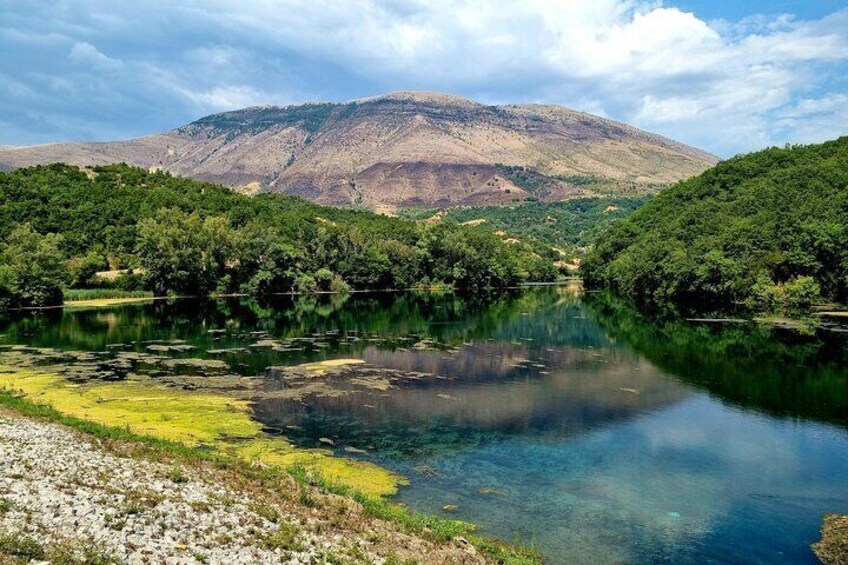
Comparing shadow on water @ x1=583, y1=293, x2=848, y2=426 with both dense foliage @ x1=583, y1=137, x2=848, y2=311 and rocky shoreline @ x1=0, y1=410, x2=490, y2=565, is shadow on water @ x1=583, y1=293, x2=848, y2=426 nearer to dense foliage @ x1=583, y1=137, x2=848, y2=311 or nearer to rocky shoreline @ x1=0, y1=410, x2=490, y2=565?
dense foliage @ x1=583, y1=137, x2=848, y2=311

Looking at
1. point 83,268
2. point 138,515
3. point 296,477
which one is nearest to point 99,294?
point 83,268

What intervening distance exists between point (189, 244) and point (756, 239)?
110 metres

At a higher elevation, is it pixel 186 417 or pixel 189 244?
pixel 189 244

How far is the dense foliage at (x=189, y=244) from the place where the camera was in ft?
391

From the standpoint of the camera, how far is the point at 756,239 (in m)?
108

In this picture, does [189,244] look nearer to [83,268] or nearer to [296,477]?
[83,268]

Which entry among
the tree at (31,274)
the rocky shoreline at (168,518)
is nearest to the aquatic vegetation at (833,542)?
the rocky shoreline at (168,518)

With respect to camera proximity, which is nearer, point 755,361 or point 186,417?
point 186,417

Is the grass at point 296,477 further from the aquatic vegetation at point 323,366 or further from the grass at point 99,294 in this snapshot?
the grass at point 99,294

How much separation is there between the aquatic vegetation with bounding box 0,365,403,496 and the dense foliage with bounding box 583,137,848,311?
306 ft

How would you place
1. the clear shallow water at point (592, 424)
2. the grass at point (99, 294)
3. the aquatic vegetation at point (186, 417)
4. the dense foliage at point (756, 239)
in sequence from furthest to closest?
the grass at point (99, 294), the dense foliage at point (756, 239), the aquatic vegetation at point (186, 417), the clear shallow water at point (592, 424)

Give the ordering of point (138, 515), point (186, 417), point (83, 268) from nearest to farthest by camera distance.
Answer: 1. point (138, 515)
2. point (186, 417)
3. point (83, 268)

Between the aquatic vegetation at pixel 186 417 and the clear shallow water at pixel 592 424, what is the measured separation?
150 centimetres

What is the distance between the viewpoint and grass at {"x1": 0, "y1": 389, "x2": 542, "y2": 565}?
18.4 metres
